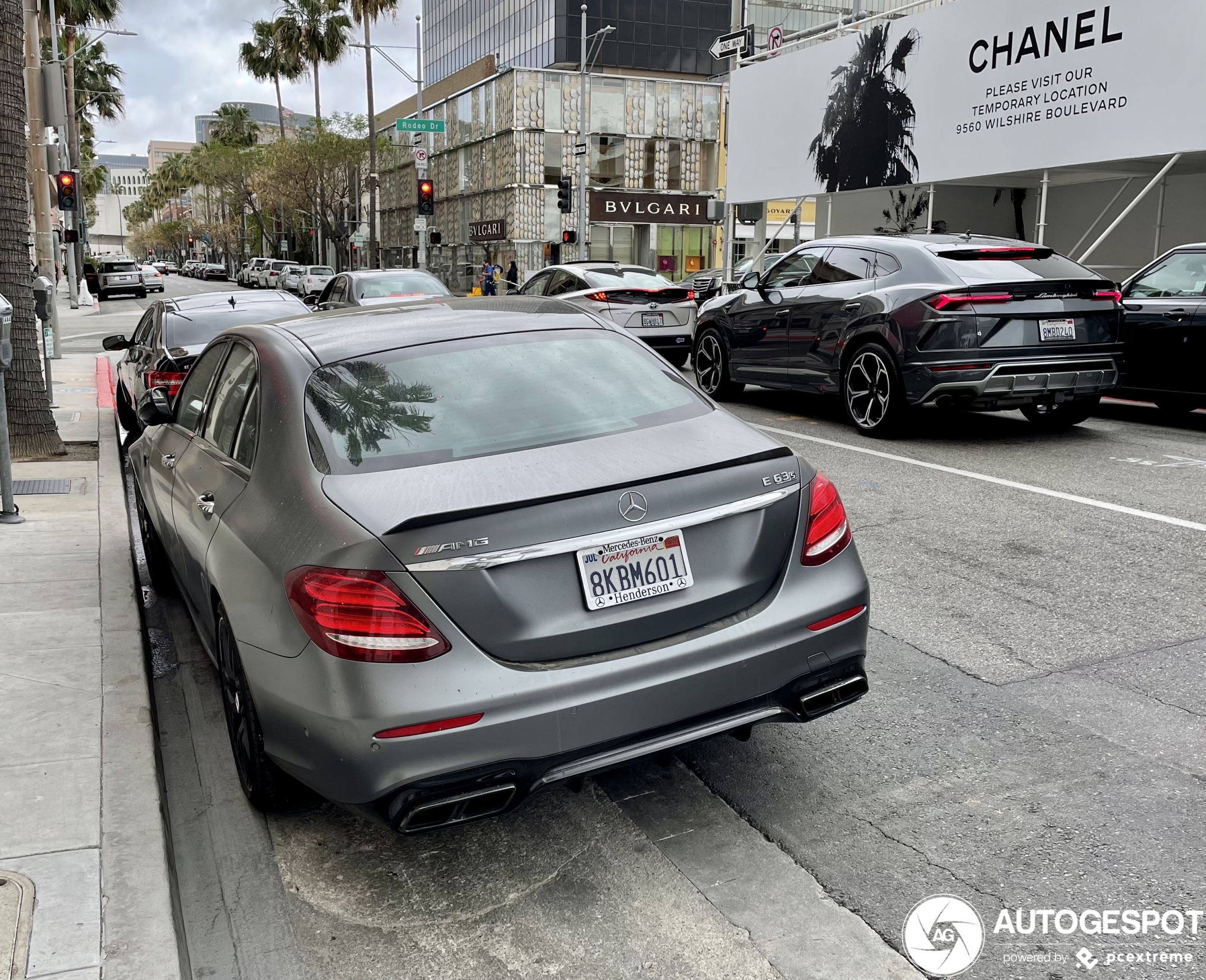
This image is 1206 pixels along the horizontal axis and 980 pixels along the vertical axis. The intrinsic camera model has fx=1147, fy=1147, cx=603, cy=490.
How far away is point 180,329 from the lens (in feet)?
33.1

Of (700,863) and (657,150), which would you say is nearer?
(700,863)

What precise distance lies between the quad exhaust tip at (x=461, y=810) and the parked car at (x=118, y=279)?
5970 cm

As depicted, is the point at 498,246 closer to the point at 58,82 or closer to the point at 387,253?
the point at 387,253

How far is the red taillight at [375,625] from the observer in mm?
2928

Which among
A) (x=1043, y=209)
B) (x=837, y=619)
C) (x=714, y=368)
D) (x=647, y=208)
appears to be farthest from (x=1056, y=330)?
(x=647, y=208)

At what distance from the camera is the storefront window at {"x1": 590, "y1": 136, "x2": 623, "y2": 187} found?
53.7 meters

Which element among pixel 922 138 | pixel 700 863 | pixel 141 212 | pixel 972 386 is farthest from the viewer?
pixel 141 212

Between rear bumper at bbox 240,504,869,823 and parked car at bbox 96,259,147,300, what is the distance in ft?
195

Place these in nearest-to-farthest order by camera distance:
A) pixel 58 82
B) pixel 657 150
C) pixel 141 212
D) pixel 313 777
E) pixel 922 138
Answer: pixel 313 777 < pixel 58 82 < pixel 922 138 < pixel 657 150 < pixel 141 212

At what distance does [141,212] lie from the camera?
7387 inches

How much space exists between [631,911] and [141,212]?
8061 inches

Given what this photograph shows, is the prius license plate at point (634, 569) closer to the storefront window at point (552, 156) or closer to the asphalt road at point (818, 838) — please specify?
the asphalt road at point (818, 838)

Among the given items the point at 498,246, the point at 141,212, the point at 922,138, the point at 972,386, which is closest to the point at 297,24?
the point at 498,246

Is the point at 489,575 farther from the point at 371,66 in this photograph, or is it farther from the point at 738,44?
the point at 371,66
